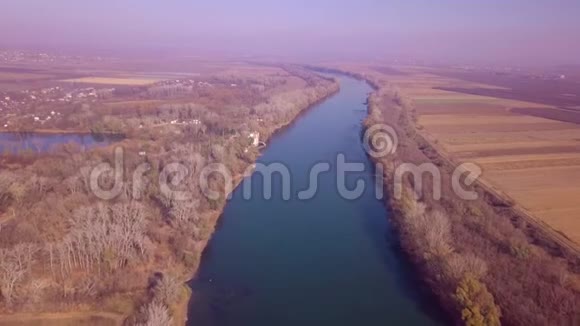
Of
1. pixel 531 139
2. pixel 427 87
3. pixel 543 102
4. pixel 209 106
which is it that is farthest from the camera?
pixel 427 87

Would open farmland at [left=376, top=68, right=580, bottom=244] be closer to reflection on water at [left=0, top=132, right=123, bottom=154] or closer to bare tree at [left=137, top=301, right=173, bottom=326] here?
bare tree at [left=137, top=301, right=173, bottom=326]

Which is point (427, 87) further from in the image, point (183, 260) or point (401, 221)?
point (183, 260)

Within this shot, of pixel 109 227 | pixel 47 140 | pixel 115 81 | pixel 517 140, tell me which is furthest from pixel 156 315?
pixel 115 81

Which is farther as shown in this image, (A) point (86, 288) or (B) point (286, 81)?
(B) point (286, 81)

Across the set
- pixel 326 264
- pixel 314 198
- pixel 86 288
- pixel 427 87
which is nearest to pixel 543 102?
pixel 427 87

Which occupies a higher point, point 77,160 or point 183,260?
point 77,160

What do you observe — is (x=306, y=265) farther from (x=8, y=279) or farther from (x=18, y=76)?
(x=18, y=76)

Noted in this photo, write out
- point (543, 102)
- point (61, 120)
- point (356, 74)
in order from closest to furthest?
point (61, 120)
point (543, 102)
point (356, 74)
